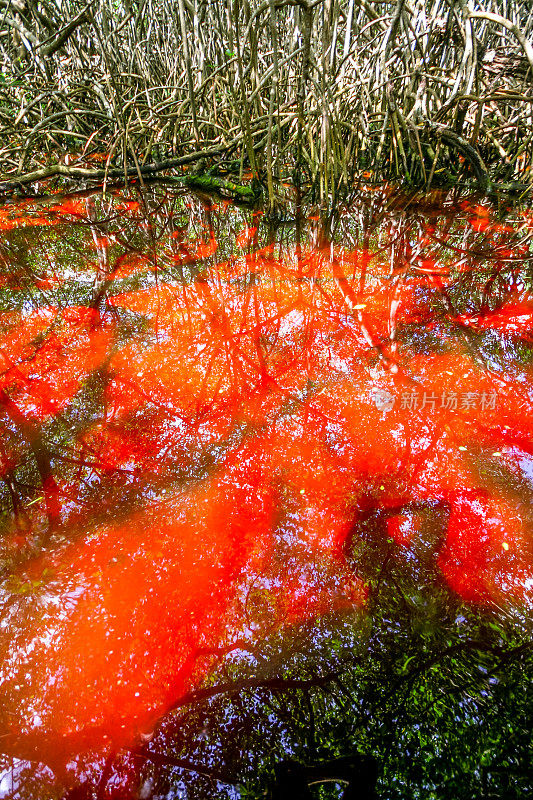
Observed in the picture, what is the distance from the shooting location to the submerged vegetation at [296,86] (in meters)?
2.98

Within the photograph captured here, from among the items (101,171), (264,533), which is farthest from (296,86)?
(264,533)

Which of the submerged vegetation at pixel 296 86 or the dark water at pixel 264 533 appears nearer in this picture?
the dark water at pixel 264 533

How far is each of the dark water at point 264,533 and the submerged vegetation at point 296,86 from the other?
162cm

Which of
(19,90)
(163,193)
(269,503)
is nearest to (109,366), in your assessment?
(269,503)

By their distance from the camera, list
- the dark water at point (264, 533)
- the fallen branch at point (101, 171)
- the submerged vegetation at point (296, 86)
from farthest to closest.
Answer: the fallen branch at point (101, 171) < the submerged vegetation at point (296, 86) < the dark water at point (264, 533)

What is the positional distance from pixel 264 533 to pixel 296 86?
4243 mm

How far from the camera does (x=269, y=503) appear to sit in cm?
118

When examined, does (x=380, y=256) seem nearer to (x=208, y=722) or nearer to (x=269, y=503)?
(x=269, y=503)

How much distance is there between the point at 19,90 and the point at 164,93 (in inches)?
56.3

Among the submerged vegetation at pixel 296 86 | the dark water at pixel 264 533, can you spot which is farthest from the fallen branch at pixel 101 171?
the dark water at pixel 264 533

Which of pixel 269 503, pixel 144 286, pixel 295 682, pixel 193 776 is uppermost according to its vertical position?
pixel 144 286

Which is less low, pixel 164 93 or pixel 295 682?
pixel 164 93

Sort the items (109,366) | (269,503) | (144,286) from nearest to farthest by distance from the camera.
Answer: (269,503) → (109,366) → (144,286)

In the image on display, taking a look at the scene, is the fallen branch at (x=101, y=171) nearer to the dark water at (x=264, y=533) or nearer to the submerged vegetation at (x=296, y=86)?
the submerged vegetation at (x=296, y=86)
